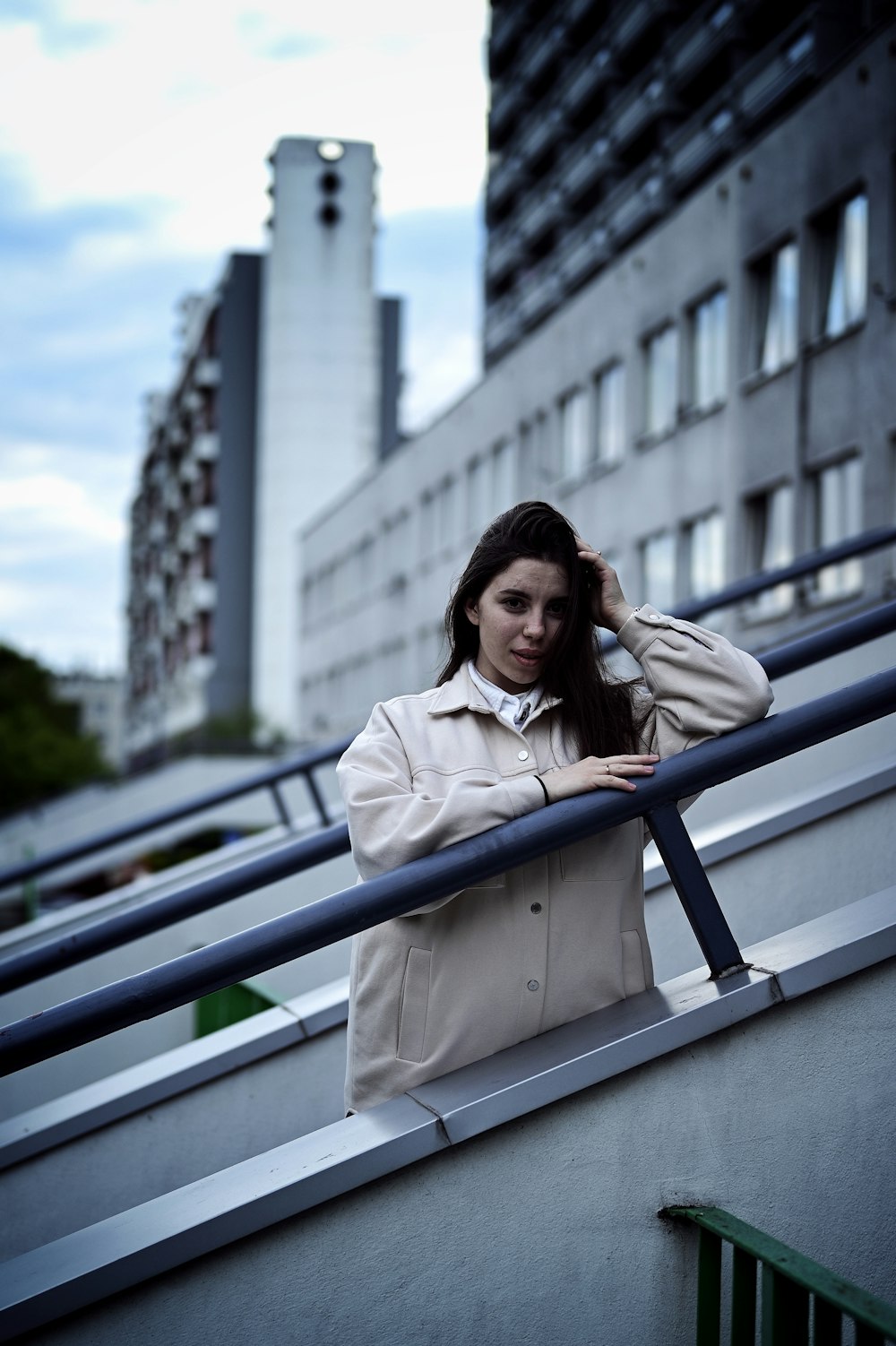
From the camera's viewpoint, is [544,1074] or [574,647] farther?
[574,647]

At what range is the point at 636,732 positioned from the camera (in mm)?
2898

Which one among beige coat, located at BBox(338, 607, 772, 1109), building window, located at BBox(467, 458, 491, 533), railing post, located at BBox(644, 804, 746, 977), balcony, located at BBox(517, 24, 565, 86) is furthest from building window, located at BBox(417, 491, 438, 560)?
railing post, located at BBox(644, 804, 746, 977)

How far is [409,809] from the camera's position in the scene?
8.41 feet

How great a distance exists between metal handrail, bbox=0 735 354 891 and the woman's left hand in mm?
3664

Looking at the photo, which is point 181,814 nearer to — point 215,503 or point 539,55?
point 539,55

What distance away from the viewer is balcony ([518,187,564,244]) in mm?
42125

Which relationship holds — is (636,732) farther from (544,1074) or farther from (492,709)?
(544,1074)

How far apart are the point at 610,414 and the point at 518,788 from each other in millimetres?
22597

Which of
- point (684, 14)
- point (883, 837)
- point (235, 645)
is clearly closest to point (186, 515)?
point (235, 645)

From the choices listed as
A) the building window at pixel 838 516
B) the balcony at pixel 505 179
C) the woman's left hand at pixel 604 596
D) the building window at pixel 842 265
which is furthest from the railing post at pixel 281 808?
the balcony at pixel 505 179

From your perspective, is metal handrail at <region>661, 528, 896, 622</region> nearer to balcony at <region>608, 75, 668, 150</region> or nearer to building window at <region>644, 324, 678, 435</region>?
building window at <region>644, 324, 678, 435</region>

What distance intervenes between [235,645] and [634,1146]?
203 feet

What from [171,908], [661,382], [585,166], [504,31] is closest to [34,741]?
[585,166]

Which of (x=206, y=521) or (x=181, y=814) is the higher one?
(x=206, y=521)
